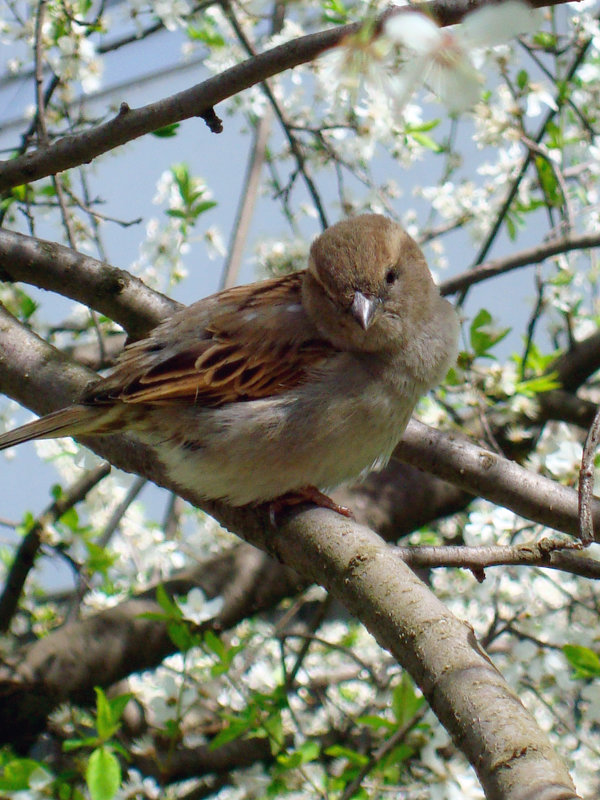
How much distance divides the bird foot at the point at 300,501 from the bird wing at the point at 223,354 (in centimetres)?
31

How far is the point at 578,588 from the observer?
13.8 ft

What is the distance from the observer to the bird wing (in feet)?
8.71

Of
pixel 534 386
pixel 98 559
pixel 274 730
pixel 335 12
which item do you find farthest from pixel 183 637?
pixel 335 12

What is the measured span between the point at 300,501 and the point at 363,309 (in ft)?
1.91

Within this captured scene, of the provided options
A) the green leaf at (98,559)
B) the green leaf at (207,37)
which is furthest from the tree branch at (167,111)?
the green leaf at (207,37)

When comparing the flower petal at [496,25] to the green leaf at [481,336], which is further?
the green leaf at [481,336]

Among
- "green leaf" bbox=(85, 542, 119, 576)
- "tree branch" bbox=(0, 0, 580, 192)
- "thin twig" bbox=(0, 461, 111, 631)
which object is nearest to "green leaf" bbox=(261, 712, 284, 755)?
"green leaf" bbox=(85, 542, 119, 576)

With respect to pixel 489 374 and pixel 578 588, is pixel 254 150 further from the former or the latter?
pixel 578 588

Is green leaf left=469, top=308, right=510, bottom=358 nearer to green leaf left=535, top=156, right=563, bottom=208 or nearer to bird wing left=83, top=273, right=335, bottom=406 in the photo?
green leaf left=535, top=156, right=563, bottom=208

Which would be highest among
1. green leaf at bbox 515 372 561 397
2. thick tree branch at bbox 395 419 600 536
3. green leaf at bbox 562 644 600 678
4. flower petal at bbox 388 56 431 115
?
green leaf at bbox 515 372 561 397

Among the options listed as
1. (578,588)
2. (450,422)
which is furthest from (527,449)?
(578,588)

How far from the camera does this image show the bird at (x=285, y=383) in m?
2.61

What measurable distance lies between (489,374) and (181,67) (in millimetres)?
2135

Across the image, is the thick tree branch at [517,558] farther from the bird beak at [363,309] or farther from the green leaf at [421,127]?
the green leaf at [421,127]
